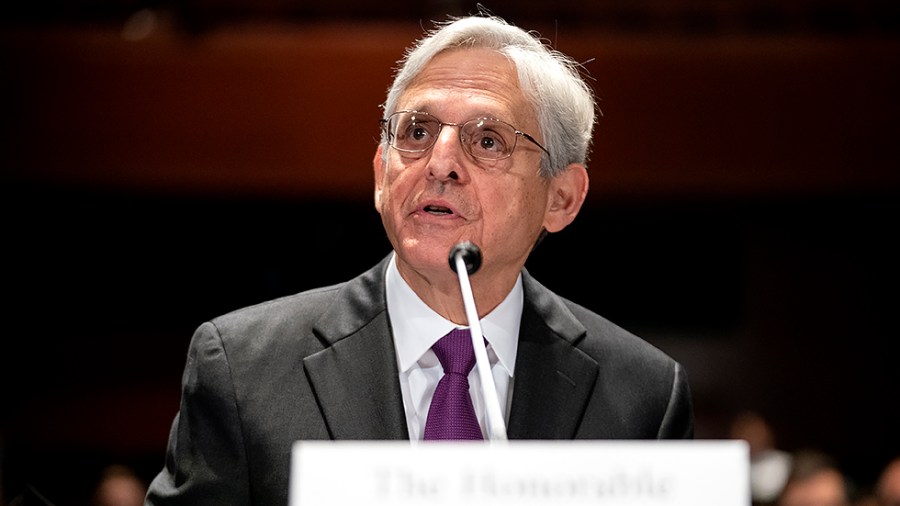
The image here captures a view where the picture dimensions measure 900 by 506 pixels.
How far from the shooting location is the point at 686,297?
604cm

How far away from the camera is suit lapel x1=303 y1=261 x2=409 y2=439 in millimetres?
1980

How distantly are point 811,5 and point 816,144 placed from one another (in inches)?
26.8

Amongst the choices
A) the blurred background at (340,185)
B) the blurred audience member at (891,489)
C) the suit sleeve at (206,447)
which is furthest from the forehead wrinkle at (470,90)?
the blurred background at (340,185)

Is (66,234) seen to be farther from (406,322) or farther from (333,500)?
(333,500)

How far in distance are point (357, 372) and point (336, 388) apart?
0.16 feet

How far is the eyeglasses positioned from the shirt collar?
0.76 ft

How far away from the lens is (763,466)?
4.95 meters

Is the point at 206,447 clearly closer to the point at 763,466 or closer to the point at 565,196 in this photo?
the point at 565,196

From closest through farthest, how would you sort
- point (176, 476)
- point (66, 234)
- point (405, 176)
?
point (176, 476)
point (405, 176)
point (66, 234)

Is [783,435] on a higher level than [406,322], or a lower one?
lower

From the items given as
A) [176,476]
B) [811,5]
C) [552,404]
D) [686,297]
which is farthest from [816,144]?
[176,476]

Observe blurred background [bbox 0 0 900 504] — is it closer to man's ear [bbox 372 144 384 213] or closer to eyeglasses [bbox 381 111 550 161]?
man's ear [bbox 372 144 384 213]

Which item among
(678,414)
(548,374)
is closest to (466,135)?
(548,374)

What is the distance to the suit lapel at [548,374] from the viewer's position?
2.08m
